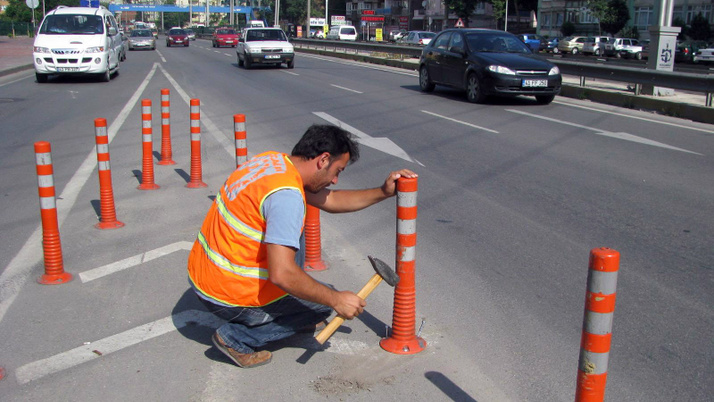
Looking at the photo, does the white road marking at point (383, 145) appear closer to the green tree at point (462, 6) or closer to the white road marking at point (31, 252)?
the white road marking at point (31, 252)

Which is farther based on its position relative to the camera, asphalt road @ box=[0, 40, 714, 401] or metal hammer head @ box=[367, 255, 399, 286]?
asphalt road @ box=[0, 40, 714, 401]

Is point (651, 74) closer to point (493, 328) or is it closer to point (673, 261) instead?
point (673, 261)

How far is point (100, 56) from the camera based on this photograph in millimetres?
20078

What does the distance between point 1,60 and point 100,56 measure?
12729 mm

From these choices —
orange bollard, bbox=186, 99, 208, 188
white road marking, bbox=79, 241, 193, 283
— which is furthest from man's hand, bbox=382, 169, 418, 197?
orange bollard, bbox=186, 99, 208, 188

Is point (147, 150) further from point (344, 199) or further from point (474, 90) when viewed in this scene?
point (474, 90)

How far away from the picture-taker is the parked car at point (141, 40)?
46.3 m

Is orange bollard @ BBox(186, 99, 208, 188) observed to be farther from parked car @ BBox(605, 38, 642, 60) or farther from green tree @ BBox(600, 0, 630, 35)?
green tree @ BBox(600, 0, 630, 35)

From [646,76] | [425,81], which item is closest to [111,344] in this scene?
[646,76]

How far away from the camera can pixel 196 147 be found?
7727 millimetres

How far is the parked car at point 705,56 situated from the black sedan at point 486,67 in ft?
96.9

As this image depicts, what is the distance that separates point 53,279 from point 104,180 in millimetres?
1514

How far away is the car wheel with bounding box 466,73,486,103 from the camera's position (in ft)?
50.9

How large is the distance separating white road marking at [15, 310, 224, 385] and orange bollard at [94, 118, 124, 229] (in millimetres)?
2289
